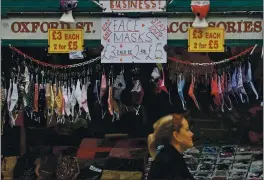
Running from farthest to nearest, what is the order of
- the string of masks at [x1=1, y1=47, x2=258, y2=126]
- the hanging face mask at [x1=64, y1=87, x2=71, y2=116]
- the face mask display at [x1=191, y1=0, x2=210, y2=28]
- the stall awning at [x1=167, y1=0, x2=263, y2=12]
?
the hanging face mask at [x1=64, y1=87, x2=71, y2=116], the string of masks at [x1=1, y1=47, x2=258, y2=126], the stall awning at [x1=167, y1=0, x2=263, y2=12], the face mask display at [x1=191, y1=0, x2=210, y2=28]

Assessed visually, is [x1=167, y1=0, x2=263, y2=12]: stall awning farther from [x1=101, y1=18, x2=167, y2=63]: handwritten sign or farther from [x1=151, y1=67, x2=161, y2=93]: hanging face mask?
[x1=151, y1=67, x2=161, y2=93]: hanging face mask

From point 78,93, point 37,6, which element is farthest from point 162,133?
point 37,6

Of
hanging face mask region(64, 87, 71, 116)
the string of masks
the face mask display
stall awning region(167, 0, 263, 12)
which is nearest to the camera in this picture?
the face mask display

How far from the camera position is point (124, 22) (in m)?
7.80

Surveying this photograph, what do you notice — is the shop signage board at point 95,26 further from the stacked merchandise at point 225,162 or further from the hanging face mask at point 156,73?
the stacked merchandise at point 225,162

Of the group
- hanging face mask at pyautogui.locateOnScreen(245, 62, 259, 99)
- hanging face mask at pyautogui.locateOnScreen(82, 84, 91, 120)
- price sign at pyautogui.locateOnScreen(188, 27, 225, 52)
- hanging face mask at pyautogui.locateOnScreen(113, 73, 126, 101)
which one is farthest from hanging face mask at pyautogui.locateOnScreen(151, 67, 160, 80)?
hanging face mask at pyautogui.locateOnScreen(245, 62, 259, 99)

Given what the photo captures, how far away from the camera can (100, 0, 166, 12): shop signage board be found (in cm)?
777

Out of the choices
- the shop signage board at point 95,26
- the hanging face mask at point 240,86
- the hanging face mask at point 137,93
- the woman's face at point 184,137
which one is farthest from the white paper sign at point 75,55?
the hanging face mask at point 240,86

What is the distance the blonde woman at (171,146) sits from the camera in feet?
Result: 25.9

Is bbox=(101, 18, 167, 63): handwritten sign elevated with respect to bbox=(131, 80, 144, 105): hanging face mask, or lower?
elevated

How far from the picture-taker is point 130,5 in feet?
25.6

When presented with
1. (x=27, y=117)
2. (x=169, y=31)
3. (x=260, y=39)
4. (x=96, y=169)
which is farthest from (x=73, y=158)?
(x=260, y=39)

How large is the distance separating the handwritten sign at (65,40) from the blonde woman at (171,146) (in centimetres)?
161

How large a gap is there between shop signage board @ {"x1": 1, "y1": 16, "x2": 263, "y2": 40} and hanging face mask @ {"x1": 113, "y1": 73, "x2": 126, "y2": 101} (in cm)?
65
